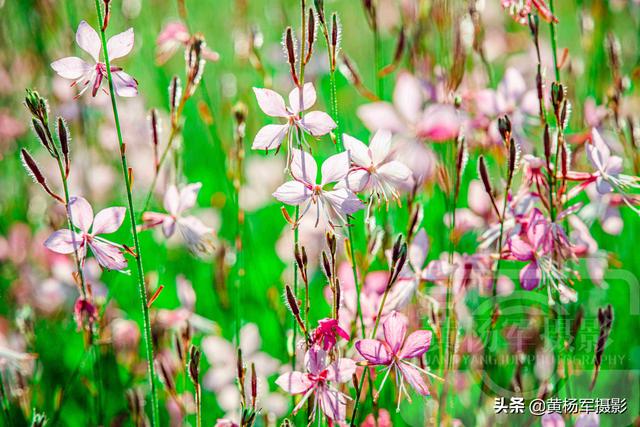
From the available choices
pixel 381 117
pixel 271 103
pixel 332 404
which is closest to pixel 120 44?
pixel 271 103

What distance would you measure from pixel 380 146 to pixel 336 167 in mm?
73

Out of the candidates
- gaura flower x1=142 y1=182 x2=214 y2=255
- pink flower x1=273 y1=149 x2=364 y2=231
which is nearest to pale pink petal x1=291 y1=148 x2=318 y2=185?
pink flower x1=273 y1=149 x2=364 y2=231

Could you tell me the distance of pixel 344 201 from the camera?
898 millimetres

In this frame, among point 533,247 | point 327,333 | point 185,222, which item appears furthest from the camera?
point 185,222

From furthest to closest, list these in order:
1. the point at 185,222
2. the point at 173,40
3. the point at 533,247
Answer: the point at 173,40 → the point at 185,222 → the point at 533,247

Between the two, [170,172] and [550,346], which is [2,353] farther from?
[550,346]

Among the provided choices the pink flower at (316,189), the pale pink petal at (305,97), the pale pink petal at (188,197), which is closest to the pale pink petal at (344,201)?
the pink flower at (316,189)

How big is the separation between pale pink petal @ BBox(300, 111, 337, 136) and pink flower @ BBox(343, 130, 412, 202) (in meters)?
0.04

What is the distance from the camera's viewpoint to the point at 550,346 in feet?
4.24

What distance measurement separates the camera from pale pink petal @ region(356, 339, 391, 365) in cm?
90

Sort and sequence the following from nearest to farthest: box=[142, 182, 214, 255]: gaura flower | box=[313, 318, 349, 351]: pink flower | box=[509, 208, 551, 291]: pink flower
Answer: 1. box=[313, 318, 349, 351]: pink flower
2. box=[509, 208, 551, 291]: pink flower
3. box=[142, 182, 214, 255]: gaura flower

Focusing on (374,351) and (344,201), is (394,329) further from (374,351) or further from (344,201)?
(344,201)

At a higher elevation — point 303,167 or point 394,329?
point 303,167

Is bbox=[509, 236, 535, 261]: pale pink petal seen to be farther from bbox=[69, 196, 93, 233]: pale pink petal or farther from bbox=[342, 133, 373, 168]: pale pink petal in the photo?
bbox=[69, 196, 93, 233]: pale pink petal
